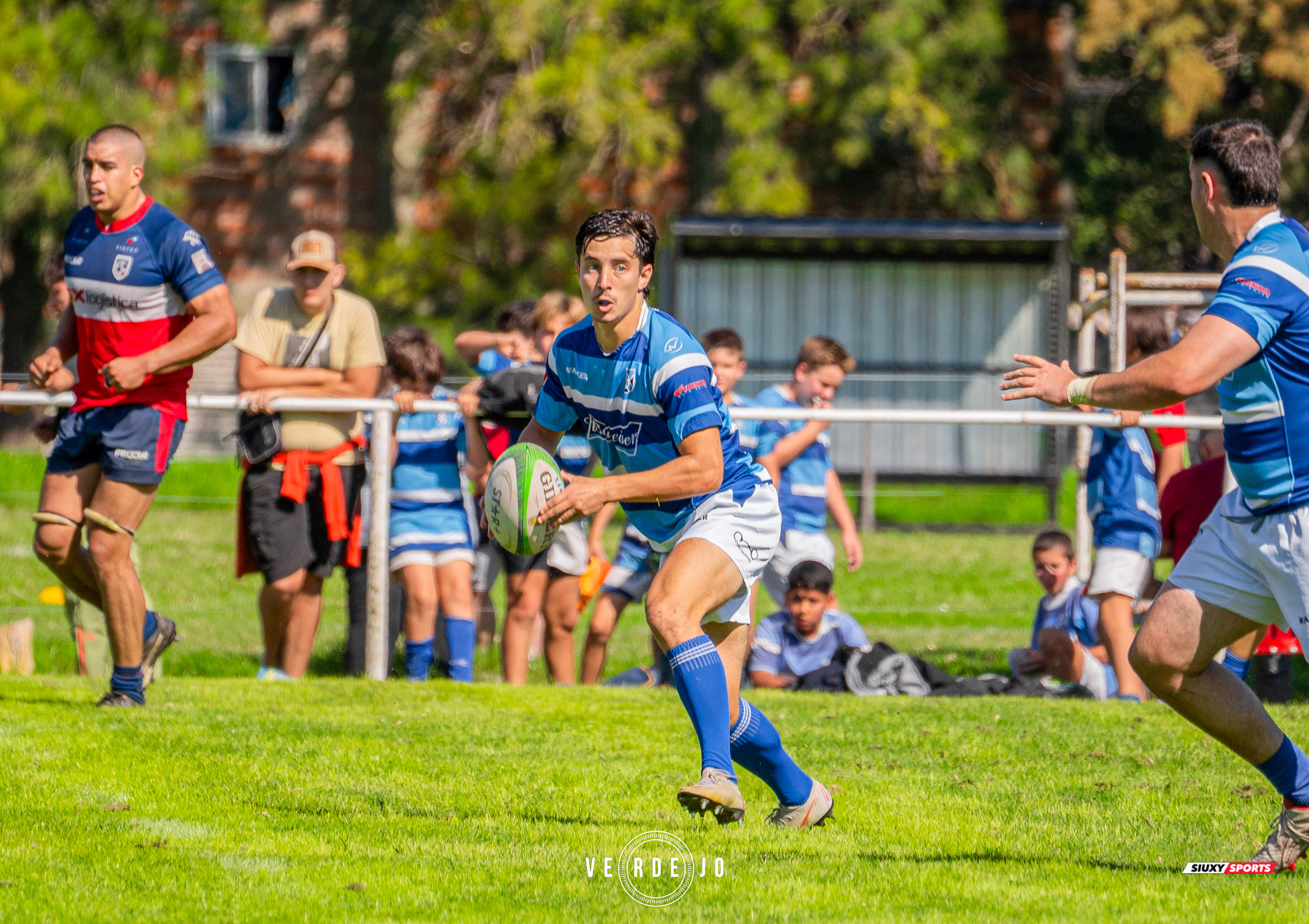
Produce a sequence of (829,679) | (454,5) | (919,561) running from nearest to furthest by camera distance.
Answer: (829,679) < (919,561) < (454,5)

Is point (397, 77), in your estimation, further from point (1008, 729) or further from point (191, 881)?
point (191, 881)

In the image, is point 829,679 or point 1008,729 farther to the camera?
point 829,679

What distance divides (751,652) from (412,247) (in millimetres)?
15681

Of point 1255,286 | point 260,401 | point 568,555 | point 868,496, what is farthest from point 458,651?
point 868,496

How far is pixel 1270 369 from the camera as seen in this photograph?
440 centimetres

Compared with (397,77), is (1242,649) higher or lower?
lower

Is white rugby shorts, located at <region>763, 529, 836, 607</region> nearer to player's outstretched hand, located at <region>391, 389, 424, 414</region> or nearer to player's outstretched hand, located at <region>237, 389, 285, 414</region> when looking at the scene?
player's outstretched hand, located at <region>391, 389, 424, 414</region>

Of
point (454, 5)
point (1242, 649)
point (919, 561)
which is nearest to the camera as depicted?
point (1242, 649)

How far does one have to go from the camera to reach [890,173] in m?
24.5

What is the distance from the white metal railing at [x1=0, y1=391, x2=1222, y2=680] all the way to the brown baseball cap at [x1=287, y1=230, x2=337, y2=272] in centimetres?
73

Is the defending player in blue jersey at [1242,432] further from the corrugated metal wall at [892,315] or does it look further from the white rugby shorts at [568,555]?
the corrugated metal wall at [892,315]

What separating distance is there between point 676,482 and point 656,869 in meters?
1.21

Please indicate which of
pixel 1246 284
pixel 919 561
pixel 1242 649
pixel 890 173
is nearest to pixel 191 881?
pixel 1246 284

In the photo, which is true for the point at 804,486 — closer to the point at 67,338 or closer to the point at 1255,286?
the point at 67,338
